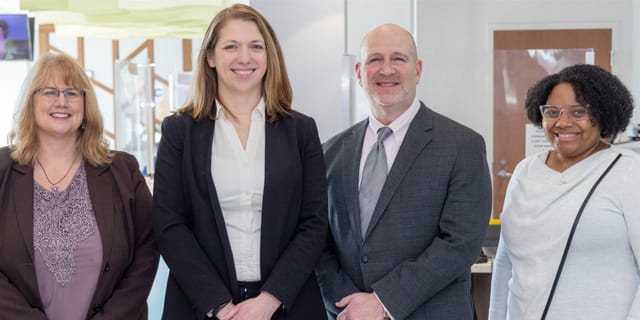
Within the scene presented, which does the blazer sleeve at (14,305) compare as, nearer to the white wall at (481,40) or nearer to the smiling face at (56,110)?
the smiling face at (56,110)

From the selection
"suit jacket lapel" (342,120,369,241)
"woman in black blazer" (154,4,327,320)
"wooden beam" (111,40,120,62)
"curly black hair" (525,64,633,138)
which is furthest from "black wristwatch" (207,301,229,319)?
"wooden beam" (111,40,120,62)

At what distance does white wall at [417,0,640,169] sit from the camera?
527 centimetres

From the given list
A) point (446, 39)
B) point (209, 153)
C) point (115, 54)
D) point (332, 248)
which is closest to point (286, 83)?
point (209, 153)

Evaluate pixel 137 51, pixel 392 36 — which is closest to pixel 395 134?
pixel 392 36

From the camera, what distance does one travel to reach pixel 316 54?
348cm

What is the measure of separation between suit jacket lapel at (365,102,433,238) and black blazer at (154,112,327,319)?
0.59ft

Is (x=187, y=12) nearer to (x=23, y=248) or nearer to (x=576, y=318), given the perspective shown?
(x=23, y=248)

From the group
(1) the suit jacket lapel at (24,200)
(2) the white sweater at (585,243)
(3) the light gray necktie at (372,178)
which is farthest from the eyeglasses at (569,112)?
(1) the suit jacket lapel at (24,200)

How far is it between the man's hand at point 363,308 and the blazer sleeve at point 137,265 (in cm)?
70

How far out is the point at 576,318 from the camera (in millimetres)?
1891

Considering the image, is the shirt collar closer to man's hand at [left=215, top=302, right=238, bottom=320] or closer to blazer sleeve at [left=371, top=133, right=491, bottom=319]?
blazer sleeve at [left=371, top=133, right=491, bottom=319]

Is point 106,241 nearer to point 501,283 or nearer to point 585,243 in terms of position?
point 501,283

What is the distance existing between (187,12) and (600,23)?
11.2ft

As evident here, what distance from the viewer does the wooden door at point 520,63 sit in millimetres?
5359
